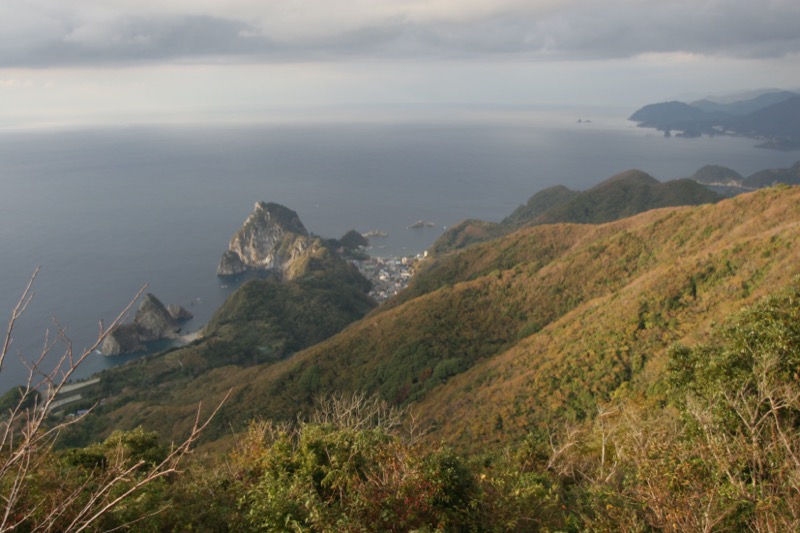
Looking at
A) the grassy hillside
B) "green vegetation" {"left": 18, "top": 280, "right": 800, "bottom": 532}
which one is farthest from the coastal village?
"green vegetation" {"left": 18, "top": 280, "right": 800, "bottom": 532}

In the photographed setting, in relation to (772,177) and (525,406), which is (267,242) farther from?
(772,177)

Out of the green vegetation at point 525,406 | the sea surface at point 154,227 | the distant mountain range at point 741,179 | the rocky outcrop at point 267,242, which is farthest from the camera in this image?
the distant mountain range at point 741,179

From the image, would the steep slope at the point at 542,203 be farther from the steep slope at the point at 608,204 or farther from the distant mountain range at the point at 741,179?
the distant mountain range at the point at 741,179

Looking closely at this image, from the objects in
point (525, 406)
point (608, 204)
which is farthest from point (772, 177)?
point (525, 406)

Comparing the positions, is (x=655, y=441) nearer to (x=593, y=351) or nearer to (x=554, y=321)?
(x=593, y=351)

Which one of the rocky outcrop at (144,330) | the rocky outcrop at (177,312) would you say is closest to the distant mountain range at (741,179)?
the rocky outcrop at (177,312)

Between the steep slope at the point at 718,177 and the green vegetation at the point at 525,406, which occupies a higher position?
the steep slope at the point at 718,177

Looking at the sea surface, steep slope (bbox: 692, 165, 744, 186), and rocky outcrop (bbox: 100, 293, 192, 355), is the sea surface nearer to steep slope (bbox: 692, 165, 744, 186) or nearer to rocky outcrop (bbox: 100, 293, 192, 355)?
rocky outcrop (bbox: 100, 293, 192, 355)
